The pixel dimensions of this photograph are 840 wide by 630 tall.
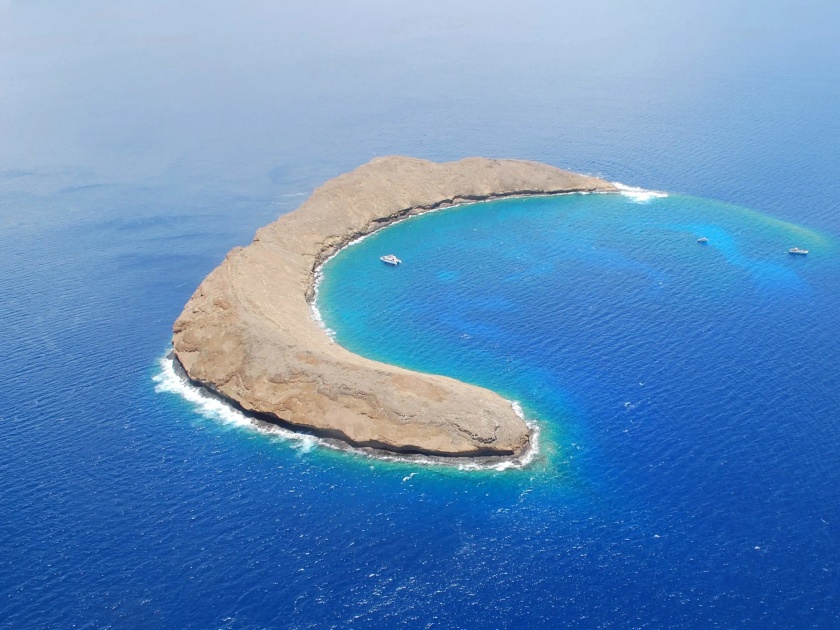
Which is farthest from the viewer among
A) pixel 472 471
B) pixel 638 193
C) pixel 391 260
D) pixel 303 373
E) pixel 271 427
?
pixel 638 193

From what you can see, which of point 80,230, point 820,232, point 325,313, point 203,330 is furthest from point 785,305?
point 80,230

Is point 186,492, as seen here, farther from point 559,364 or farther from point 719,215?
point 719,215

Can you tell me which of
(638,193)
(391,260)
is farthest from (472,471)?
(638,193)

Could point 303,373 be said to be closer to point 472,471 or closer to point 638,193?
point 472,471

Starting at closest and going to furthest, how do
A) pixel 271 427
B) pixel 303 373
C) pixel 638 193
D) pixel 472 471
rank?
pixel 472 471
pixel 271 427
pixel 303 373
pixel 638 193

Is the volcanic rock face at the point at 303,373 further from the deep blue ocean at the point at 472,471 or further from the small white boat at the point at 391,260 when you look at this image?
the small white boat at the point at 391,260
